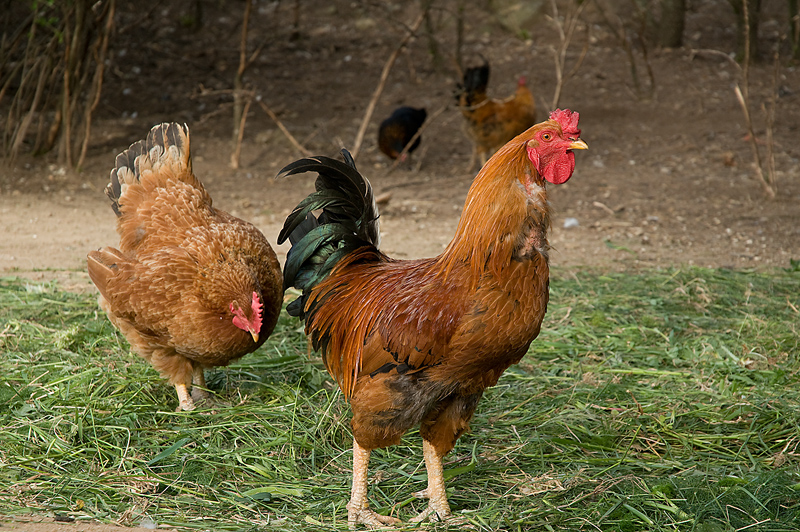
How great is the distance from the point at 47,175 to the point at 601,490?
8823 mm

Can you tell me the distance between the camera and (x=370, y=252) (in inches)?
149

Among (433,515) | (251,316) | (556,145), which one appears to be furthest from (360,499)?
(556,145)

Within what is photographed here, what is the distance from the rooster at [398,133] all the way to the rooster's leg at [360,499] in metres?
7.17

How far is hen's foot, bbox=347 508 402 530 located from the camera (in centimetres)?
336

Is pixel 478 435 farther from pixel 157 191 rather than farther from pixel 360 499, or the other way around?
pixel 157 191

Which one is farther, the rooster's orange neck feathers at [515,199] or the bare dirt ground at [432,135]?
the bare dirt ground at [432,135]

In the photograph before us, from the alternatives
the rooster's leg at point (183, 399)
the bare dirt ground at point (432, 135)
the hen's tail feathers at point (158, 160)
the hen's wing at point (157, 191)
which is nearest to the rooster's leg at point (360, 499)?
the bare dirt ground at point (432, 135)

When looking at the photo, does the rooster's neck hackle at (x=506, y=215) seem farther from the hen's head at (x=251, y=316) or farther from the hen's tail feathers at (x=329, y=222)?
the hen's head at (x=251, y=316)

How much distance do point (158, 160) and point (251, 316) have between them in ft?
4.74

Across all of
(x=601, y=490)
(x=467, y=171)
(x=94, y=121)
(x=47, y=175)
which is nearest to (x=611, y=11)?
(x=467, y=171)

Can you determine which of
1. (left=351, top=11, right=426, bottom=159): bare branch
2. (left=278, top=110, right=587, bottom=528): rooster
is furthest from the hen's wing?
(left=351, top=11, right=426, bottom=159): bare branch

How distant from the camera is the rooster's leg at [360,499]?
11.1ft

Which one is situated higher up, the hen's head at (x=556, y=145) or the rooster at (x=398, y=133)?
the hen's head at (x=556, y=145)

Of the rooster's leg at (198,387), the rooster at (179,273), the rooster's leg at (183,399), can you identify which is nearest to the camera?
the rooster at (179,273)
